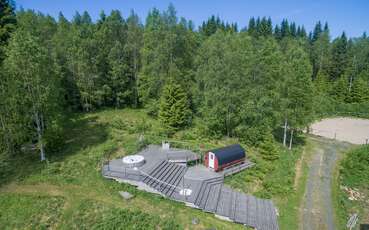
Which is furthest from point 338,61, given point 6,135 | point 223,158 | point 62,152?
point 6,135

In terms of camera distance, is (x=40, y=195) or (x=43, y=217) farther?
(x=40, y=195)

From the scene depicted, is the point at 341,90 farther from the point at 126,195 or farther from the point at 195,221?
the point at 126,195

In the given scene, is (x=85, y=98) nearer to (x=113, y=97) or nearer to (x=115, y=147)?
(x=113, y=97)

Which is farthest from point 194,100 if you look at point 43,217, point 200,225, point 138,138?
point 43,217

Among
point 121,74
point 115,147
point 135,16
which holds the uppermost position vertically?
point 135,16

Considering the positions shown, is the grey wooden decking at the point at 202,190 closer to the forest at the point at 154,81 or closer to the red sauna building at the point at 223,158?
the red sauna building at the point at 223,158

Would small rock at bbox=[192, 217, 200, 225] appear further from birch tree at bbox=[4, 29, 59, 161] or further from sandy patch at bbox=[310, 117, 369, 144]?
sandy patch at bbox=[310, 117, 369, 144]

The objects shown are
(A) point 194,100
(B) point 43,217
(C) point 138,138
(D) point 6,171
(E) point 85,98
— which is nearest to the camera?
(B) point 43,217
